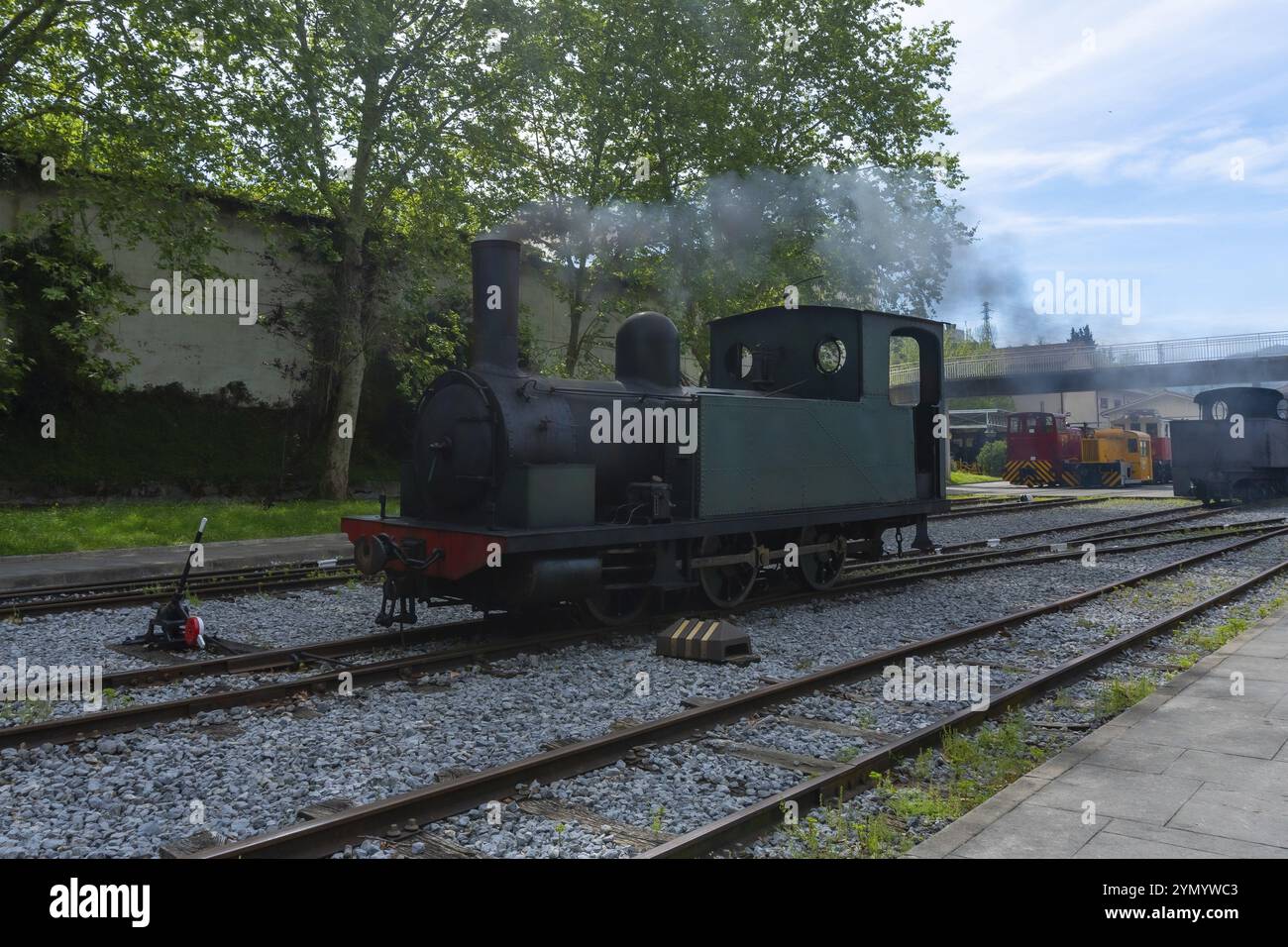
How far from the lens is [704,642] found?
7160 mm

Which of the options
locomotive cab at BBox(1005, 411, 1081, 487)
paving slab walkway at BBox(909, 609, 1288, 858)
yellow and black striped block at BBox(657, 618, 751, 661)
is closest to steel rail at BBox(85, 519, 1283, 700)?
yellow and black striped block at BBox(657, 618, 751, 661)

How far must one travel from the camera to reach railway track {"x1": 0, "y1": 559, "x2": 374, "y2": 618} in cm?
888

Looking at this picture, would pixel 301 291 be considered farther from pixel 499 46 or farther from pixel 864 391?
pixel 864 391

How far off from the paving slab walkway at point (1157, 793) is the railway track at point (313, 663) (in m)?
4.05

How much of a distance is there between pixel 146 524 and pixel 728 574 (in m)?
9.98

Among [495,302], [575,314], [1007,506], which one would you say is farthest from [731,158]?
[495,302]

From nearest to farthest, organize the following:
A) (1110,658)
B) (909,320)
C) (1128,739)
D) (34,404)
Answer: (1128,739) < (1110,658) < (909,320) < (34,404)

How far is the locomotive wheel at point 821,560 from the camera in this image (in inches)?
404

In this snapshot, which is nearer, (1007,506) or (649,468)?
(649,468)

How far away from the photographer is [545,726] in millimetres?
5484

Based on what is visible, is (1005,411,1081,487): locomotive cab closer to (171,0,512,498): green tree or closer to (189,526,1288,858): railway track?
(171,0,512,498): green tree

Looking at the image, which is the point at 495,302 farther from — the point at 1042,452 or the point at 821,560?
the point at 1042,452

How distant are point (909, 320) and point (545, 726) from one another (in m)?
7.30
